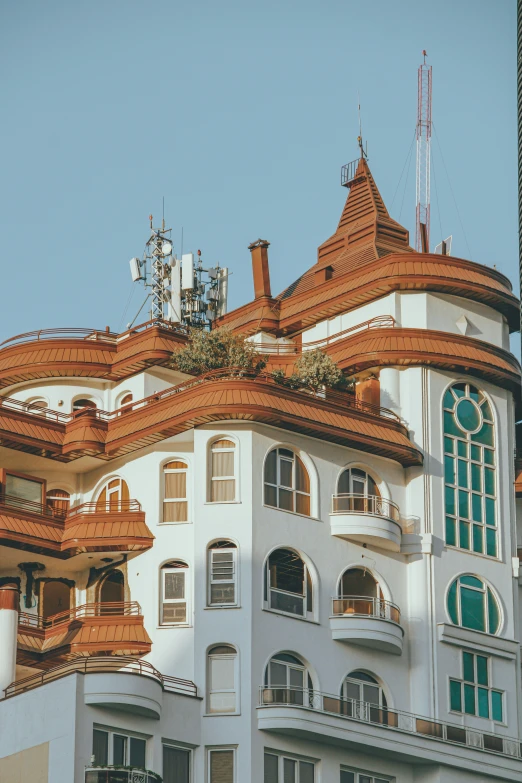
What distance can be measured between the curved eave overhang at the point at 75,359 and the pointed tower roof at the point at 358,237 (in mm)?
7825

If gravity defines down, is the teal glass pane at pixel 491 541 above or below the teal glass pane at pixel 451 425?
below

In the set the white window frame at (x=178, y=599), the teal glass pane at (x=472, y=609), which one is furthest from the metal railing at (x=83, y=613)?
the teal glass pane at (x=472, y=609)

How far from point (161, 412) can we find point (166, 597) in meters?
6.55

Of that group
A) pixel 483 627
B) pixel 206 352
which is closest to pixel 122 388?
pixel 206 352

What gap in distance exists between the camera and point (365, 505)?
223 feet

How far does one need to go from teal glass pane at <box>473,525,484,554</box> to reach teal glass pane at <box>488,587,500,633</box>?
5.16 ft

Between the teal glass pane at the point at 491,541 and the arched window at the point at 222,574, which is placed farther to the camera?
the teal glass pane at the point at 491,541

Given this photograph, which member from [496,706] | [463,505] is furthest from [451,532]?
[496,706]

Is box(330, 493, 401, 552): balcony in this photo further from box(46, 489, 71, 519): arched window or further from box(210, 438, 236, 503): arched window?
box(46, 489, 71, 519): arched window

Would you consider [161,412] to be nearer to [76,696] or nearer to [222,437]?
[222,437]

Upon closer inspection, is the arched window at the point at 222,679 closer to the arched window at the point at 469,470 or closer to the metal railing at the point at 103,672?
the metal railing at the point at 103,672

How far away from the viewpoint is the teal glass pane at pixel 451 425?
71.5 metres

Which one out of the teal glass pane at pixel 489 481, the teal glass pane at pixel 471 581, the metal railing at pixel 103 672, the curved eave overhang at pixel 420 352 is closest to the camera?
the metal railing at pixel 103 672

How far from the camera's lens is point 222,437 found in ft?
217
